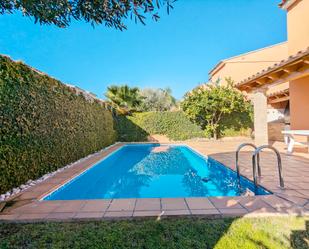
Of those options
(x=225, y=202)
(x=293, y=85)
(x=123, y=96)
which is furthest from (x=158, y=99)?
(x=225, y=202)

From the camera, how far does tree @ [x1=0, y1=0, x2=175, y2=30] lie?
244cm

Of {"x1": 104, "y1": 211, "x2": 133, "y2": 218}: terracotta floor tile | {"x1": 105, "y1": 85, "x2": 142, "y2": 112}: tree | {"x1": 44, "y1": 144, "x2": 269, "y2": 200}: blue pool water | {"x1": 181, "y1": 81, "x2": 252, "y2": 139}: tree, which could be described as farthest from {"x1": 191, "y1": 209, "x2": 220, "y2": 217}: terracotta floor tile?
{"x1": 105, "y1": 85, "x2": 142, "y2": 112}: tree

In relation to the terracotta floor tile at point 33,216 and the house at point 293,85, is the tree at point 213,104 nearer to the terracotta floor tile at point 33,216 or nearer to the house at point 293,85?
the house at point 293,85

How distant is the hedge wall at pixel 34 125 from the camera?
490 cm

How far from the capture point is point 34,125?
237 inches

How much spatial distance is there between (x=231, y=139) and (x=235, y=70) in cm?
784

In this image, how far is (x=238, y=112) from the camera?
1911 centimetres

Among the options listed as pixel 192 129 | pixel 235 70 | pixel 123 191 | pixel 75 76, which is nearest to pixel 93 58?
pixel 75 76

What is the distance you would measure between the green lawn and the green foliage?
Result: 1658 centimetres

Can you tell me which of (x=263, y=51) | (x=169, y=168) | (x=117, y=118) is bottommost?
(x=169, y=168)

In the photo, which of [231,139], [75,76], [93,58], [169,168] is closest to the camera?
[169,168]

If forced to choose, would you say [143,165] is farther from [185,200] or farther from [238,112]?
[238,112]

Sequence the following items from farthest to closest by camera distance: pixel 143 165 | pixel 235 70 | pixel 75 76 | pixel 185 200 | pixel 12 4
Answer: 1. pixel 75 76
2. pixel 235 70
3. pixel 143 165
4. pixel 185 200
5. pixel 12 4

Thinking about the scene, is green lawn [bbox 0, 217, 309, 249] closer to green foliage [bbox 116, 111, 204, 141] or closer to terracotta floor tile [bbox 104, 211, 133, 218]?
terracotta floor tile [bbox 104, 211, 133, 218]
